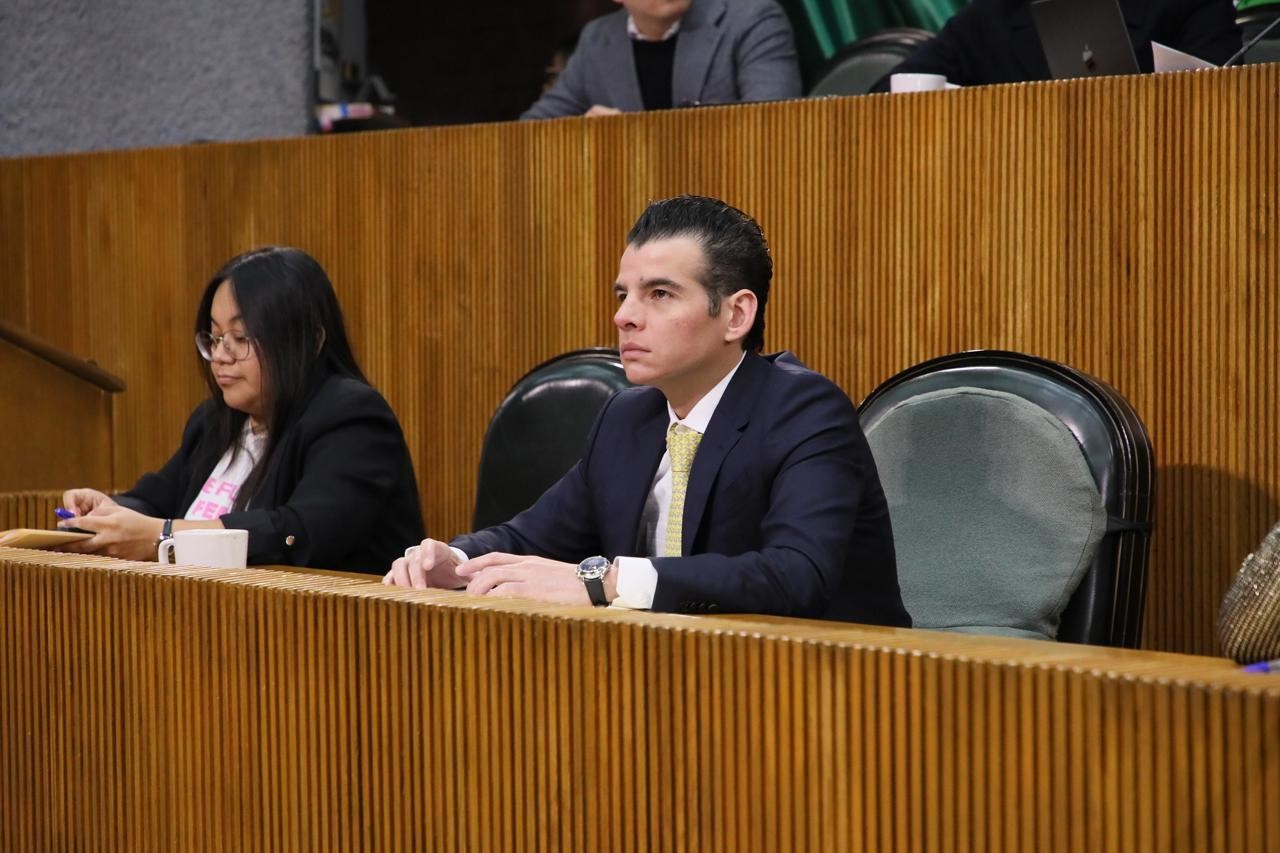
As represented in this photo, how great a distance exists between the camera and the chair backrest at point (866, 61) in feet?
11.7

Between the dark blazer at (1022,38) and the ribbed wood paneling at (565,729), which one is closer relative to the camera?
the ribbed wood paneling at (565,729)

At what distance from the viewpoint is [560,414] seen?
2309 millimetres

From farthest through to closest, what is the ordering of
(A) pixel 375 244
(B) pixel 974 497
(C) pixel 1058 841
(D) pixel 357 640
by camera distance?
1. (A) pixel 375 244
2. (B) pixel 974 497
3. (D) pixel 357 640
4. (C) pixel 1058 841

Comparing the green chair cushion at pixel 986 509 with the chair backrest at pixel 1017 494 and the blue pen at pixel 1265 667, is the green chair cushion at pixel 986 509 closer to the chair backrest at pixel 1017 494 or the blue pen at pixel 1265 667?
the chair backrest at pixel 1017 494

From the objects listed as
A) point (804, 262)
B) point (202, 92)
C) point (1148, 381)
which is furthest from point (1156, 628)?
point (202, 92)

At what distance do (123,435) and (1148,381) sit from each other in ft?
6.98

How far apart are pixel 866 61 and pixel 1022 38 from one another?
0.66 metres

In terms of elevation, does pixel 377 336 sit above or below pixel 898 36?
below

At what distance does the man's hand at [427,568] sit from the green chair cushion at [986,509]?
60 centimetres

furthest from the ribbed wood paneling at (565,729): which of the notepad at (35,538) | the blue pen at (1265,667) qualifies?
the notepad at (35,538)

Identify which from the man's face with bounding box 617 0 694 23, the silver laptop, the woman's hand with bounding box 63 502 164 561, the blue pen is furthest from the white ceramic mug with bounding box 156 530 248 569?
the man's face with bounding box 617 0 694 23

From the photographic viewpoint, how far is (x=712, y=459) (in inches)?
66.9

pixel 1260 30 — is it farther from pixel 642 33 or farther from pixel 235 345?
pixel 235 345

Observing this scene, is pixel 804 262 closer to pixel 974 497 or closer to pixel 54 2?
pixel 974 497
